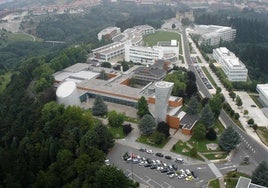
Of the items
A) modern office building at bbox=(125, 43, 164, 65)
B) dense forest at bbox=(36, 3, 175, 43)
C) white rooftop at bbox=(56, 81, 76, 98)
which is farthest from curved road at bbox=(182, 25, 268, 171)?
dense forest at bbox=(36, 3, 175, 43)

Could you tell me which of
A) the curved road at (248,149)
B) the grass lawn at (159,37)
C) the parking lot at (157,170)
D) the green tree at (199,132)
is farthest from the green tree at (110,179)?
the grass lawn at (159,37)

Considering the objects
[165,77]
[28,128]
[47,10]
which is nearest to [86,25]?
[47,10]

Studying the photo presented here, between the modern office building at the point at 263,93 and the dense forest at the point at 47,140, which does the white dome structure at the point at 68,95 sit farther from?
the modern office building at the point at 263,93

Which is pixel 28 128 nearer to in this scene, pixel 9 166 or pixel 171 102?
pixel 9 166

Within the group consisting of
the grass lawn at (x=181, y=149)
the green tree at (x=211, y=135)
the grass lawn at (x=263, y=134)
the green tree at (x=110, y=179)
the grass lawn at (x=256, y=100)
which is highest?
the green tree at (x=110, y=179)

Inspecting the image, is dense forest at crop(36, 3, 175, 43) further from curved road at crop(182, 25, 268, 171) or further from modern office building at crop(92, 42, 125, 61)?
curved road at crop(182, 25, 268, 171)

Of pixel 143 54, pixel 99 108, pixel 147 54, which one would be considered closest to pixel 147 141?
pixel 99 108

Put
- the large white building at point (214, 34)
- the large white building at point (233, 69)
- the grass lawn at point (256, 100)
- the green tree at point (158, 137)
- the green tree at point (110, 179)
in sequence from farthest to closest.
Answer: the large white building at point (214, 34), the large white building at point (233, 69), the grass lawn at point (256, 100), the green tree at point (158, 137), the green tree at point (110, 179)
